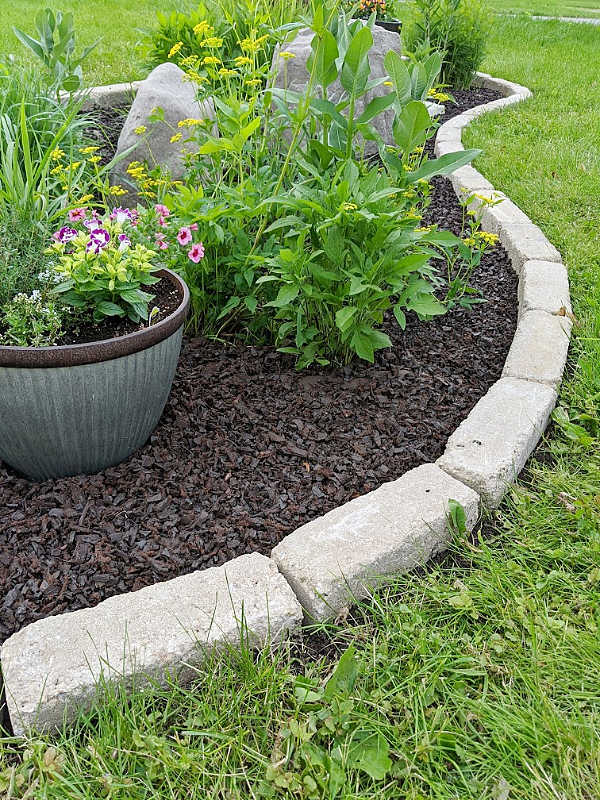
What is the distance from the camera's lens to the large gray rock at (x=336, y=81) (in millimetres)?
4230

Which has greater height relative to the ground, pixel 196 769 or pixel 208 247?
pixel 208 247

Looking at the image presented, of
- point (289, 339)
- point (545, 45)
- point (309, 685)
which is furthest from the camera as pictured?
point (545, 45)

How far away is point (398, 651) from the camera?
1.77 m

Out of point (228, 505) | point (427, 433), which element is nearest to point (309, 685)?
point (228, 505)

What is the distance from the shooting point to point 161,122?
13.1ft

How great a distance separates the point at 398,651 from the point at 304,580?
29cm

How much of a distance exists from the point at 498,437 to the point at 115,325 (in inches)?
50.9

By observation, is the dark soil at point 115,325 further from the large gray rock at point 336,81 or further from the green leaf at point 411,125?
the large gray rock at point 336,81

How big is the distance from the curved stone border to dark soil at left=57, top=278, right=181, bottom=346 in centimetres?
82

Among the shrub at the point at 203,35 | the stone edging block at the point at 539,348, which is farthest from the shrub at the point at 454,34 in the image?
the stone edging block at the point at 539,348

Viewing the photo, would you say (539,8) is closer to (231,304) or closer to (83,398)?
(231,304)

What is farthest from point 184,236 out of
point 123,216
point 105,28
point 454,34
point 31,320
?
point 105,28

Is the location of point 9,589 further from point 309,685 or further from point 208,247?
point 208,247

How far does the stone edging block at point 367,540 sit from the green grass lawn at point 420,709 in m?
0.08
